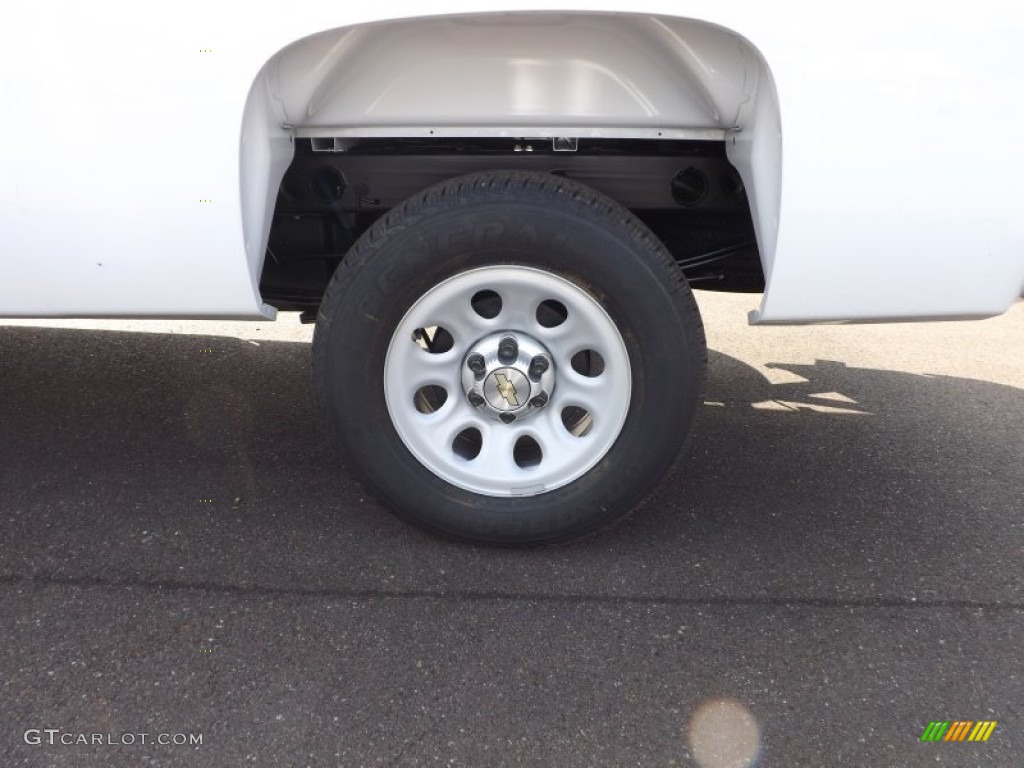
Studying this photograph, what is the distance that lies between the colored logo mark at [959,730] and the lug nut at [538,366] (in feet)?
4.20

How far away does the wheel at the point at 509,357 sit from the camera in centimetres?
238

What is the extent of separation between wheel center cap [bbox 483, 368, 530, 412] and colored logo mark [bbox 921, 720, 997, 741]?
4.18 ft

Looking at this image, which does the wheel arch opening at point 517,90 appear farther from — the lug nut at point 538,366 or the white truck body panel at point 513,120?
the lug nut at point 538,366

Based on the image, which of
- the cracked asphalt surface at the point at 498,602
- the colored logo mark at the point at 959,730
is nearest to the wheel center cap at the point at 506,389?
the cracked asphalt surface at the point at 498,602

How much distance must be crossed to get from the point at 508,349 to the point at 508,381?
9 centimetres

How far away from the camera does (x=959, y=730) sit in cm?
202

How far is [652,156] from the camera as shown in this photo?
2.79 meters

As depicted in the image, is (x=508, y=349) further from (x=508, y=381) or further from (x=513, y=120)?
(x=513, y=120)

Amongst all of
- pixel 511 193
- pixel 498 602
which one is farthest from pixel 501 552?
pixel 511 193

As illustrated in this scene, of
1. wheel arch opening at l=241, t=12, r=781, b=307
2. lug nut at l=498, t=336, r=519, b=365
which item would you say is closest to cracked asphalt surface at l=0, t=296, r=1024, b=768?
lug nut at l=498, t=336, r=519, b=365

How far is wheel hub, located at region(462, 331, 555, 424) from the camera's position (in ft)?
8.27

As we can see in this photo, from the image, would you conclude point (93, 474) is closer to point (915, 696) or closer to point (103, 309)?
point (103, 309)

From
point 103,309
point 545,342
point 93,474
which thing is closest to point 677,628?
point 545,342

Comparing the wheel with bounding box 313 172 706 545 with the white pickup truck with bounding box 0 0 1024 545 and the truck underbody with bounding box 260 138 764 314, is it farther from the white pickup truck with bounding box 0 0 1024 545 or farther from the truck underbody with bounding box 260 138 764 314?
the truck underbody with bounding box 260 138 764 314
